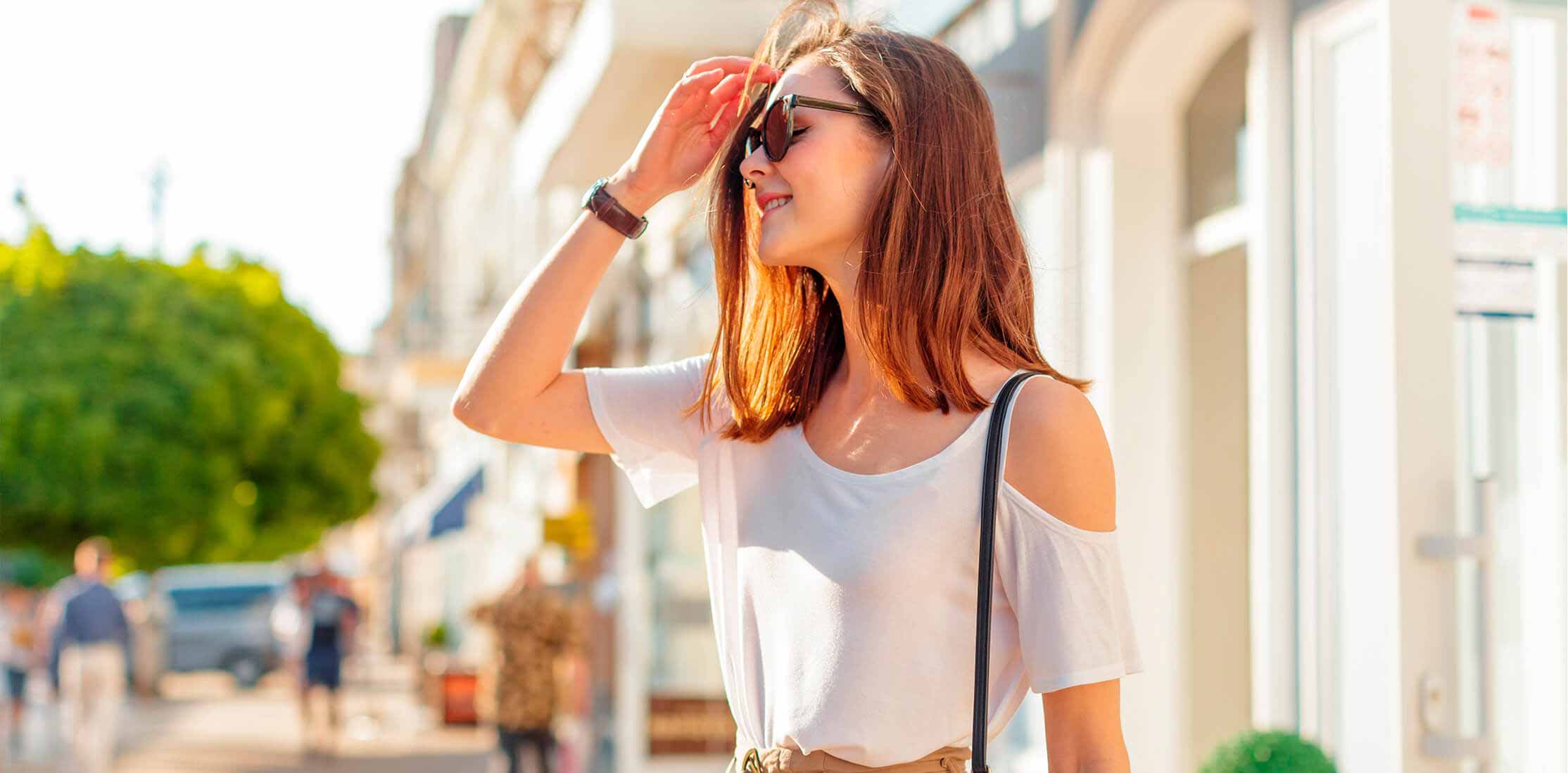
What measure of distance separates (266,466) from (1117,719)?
1089 inches

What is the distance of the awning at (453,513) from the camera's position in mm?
22000

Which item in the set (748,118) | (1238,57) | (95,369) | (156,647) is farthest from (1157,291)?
(156,647)

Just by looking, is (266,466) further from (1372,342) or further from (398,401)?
(1372,342)

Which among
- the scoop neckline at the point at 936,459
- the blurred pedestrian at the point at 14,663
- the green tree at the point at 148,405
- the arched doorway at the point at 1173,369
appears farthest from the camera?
the green tree at the point at 148,405

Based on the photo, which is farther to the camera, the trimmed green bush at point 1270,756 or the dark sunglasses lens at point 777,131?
the trimmed green bush at point 1270,756

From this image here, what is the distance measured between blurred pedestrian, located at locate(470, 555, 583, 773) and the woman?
27.0 ft

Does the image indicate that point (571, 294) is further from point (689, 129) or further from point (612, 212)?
point (689, 129)

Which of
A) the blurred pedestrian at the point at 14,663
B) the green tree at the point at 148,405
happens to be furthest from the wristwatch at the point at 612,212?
the green tree at the point at 148,405

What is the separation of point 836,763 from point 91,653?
14210 mm

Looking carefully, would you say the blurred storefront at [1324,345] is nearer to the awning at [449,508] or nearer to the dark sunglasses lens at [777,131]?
the dark sunglasses lens at [777,131]

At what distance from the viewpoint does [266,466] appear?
2819cm

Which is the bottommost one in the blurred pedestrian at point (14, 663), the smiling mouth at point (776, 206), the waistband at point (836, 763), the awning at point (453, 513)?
the blurred pedestrian at point (14, 663)

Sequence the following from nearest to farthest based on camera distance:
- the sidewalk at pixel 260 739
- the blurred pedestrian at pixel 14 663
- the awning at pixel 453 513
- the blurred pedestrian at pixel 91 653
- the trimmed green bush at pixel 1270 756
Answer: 1. the trimmed green bush at pixel 1270 756
2. the blurred pedestrian at pixel 91 653
3. the sidewalk at pixel 260 739
4. the blurred pedestrian at pixel 14 663
5. the awning at pixel 453 513

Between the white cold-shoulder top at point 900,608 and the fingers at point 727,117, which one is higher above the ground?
the fingers at point 727,117
